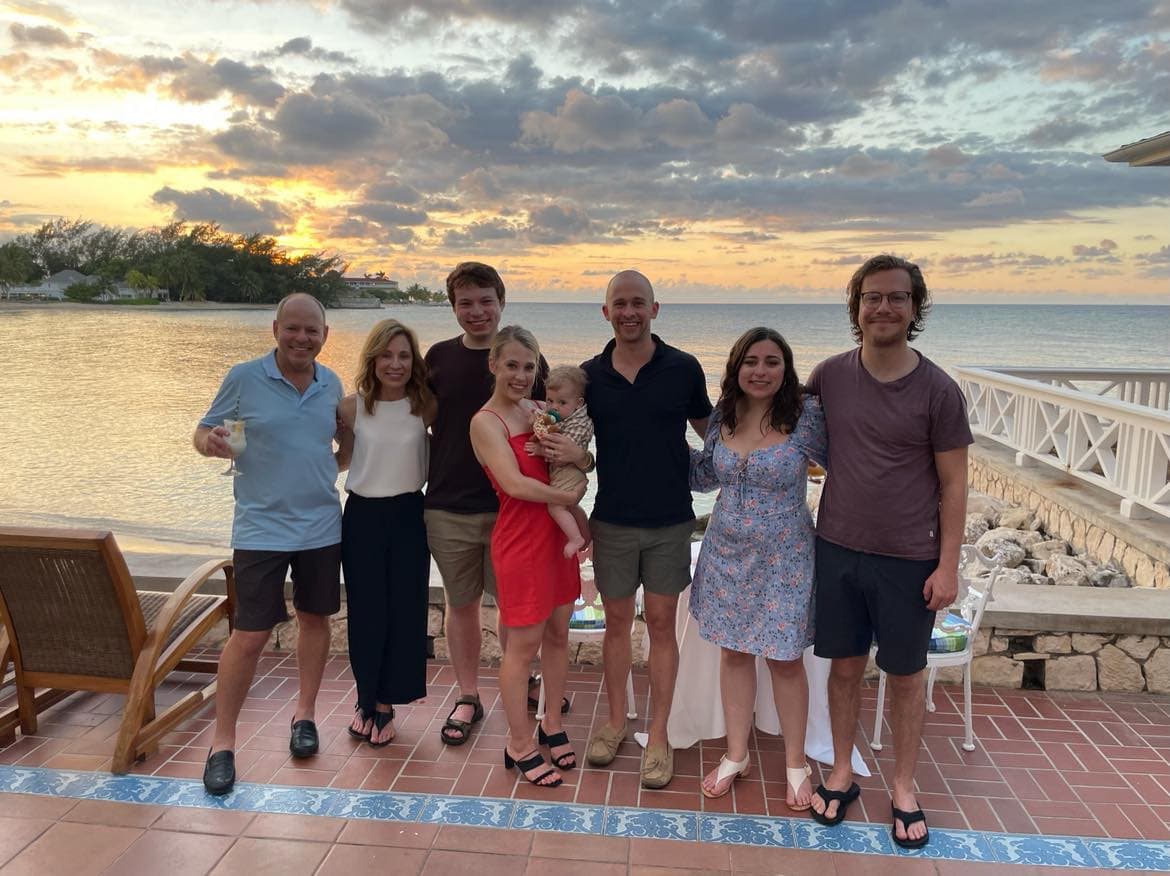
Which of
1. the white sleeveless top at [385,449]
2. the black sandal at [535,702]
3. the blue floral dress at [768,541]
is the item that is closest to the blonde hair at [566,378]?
the blue floral dress at [768,541]

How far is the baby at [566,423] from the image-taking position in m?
2.68

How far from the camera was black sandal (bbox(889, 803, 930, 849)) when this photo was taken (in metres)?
2.50

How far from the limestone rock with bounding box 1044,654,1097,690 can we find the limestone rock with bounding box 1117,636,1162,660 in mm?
149

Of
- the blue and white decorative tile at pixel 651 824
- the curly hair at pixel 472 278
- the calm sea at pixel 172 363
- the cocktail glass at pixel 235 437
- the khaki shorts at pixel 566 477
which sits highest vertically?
the curly hair at pixel 472 278

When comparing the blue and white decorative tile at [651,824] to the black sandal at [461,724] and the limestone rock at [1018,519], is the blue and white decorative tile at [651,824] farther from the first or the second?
the limestone rock at [1018,519]

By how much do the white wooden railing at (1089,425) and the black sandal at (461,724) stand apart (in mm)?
4871

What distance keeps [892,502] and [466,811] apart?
5.71ft

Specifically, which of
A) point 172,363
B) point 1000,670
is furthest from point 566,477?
point 172,363

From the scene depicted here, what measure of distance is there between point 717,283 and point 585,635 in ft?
93.0

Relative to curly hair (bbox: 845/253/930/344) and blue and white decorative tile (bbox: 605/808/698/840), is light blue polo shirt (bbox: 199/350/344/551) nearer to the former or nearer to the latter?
blue and white decorative tile (bbox: 605/808/698/840)

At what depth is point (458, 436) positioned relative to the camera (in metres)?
3.02

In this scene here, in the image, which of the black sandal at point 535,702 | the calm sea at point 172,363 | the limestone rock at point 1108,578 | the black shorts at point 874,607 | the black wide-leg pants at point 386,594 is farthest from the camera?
the calm sea at point 172,363

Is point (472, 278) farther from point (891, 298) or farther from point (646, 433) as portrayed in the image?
point (891, 298)

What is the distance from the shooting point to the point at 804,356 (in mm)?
34344
